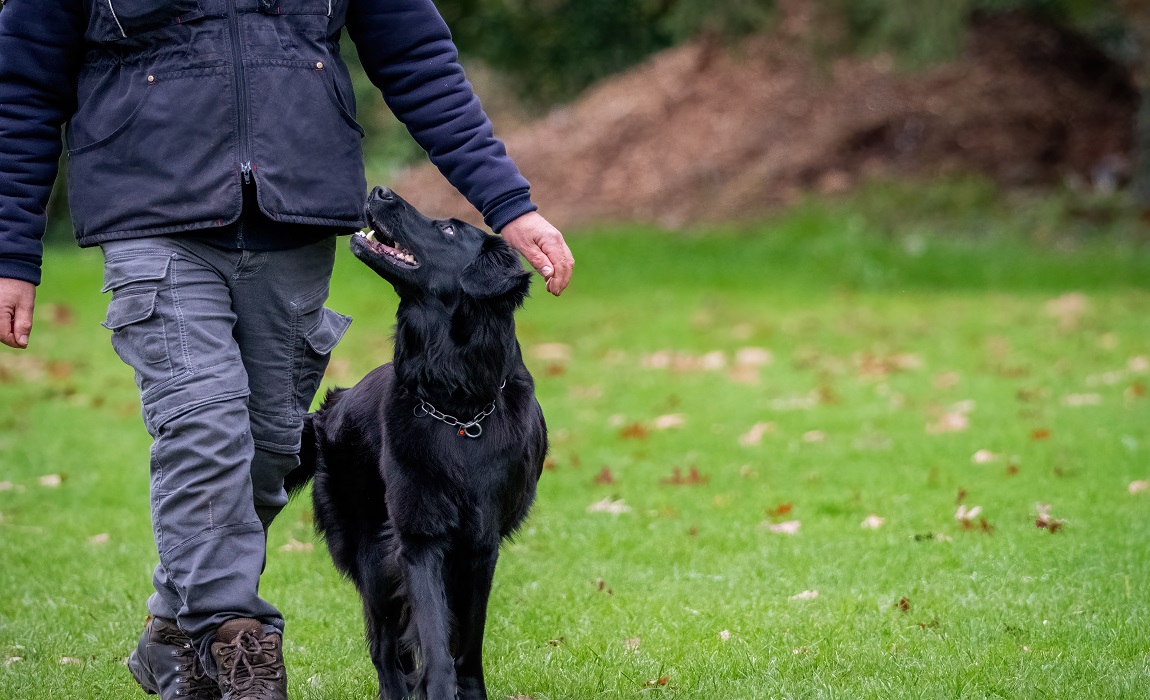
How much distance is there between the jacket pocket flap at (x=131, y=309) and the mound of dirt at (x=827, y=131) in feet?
43.9

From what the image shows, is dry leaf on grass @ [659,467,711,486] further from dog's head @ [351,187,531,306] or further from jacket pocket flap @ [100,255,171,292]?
jacket pocket flap @ [100,255,171,292]

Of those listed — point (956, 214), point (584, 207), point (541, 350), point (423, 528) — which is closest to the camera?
point (423, 528)

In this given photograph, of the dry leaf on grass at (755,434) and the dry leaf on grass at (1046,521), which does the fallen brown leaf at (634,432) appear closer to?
the dry leaf on grass at (755,434)

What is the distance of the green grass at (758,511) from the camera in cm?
395

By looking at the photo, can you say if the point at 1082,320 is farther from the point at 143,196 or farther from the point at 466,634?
the point at 143,196

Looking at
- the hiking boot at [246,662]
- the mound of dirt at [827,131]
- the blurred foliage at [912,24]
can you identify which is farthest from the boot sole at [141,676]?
the mound of dirt at [827,131]

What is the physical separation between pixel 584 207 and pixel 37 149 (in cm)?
1549

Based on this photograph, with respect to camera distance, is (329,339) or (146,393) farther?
(329,339)

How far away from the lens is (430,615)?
135 inches

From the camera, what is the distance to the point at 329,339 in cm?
354

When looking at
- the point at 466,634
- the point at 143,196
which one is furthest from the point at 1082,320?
the point at 143,196

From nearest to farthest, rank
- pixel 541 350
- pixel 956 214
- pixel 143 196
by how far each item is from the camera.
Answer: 1. pixel 143 196
2. pixel 541 350
3. pixel 956 214

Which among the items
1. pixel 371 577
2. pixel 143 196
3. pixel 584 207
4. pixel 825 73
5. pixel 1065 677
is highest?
pixel 143 196

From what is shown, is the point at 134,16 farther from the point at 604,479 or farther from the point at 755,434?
the point at 755,434
